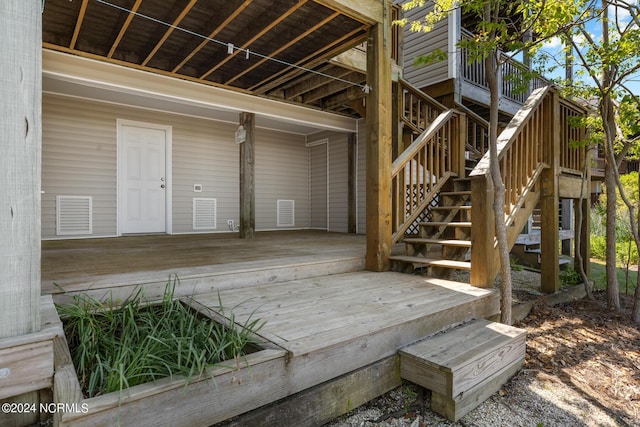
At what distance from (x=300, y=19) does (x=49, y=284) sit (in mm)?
3122

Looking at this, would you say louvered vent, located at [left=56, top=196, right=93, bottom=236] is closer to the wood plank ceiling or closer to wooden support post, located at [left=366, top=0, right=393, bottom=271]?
the wood plank ceiling

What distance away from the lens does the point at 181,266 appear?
3020mm

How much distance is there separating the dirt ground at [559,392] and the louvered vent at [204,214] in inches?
216

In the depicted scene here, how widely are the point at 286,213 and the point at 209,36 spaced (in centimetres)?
440

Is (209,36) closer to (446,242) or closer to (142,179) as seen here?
(142,179)

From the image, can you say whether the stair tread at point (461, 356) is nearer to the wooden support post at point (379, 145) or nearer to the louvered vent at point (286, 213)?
the wooden support post at point (379, 145)

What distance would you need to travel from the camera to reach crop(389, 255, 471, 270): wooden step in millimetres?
3107

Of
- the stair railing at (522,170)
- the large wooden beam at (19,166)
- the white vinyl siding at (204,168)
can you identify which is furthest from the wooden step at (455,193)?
the white vinyl siding at (204,168)

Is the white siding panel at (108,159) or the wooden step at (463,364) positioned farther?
the white siding panel at (108,159)

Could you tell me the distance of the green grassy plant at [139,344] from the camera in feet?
4.47

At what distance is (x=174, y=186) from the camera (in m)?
6.39

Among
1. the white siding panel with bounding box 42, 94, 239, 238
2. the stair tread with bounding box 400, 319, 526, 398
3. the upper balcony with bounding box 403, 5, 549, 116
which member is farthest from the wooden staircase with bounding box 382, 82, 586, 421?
the white siding panel with bounding box 42, 94, 239, 238

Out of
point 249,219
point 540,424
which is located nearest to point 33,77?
point 540,424

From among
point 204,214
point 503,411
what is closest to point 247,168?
point 204,214
